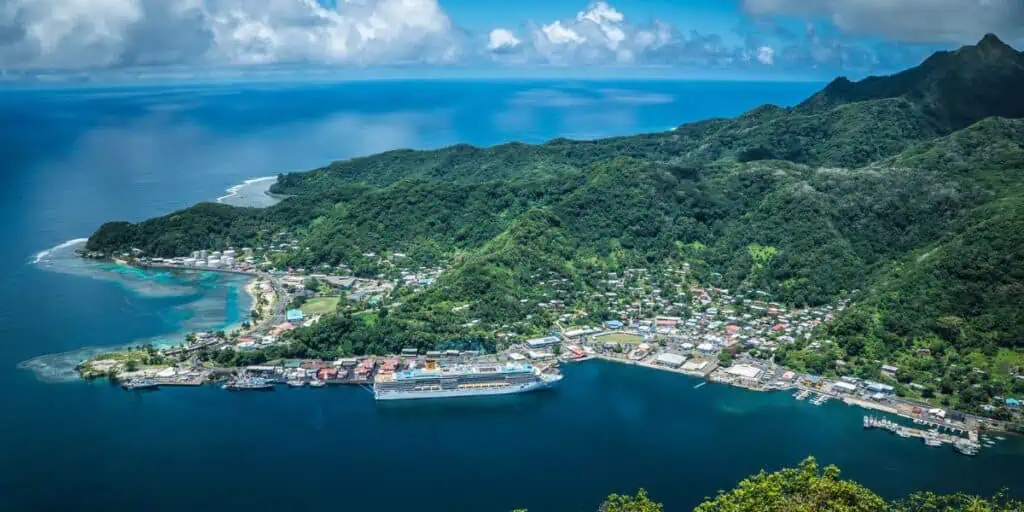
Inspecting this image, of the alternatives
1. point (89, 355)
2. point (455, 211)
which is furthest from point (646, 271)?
point (89, 355)

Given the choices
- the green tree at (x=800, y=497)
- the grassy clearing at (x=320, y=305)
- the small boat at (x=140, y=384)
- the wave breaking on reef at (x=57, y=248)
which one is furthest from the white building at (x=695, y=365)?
the wave breaking on reef at (x=57, y=248)

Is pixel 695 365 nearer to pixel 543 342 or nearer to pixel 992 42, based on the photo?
pixel 543 342

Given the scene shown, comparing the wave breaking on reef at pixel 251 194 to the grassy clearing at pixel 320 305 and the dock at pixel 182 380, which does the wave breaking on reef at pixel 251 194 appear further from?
the dock at pixel 182 380

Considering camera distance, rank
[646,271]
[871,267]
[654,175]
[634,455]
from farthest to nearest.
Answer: [654,175] < [646,271] < [871,267] < [634,455]

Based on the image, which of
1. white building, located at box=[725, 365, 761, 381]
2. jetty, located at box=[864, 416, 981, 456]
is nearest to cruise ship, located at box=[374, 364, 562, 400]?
white building, located at box=[725, 365, 761, 381]

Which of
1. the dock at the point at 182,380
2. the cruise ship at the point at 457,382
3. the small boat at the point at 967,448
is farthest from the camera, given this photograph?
the dock at the point at 182,380

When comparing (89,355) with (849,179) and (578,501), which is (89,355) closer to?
(578,501)

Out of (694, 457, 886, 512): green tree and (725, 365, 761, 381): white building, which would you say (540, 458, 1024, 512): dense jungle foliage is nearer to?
(694, 457, 886, 512): green tree
